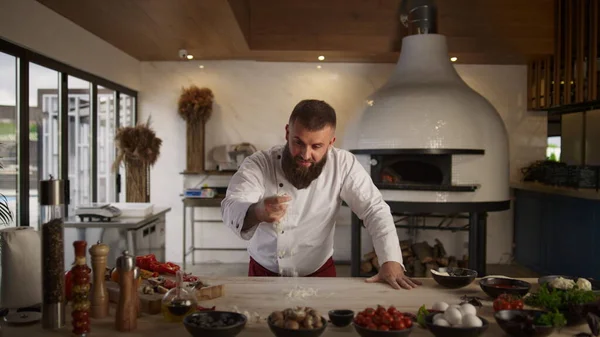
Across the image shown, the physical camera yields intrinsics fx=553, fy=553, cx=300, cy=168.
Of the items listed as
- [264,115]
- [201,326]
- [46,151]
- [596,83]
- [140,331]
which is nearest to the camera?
[201,326]

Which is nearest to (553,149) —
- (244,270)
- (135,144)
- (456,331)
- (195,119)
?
(244,270)

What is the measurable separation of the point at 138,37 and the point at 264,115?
1813mm

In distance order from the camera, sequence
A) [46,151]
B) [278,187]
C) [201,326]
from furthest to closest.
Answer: [46,151]
[278,187]
[201,326]

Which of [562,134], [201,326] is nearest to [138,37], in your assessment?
[201,326]

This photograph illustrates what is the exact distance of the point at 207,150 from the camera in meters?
6.63

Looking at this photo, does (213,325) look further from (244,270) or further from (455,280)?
(244,270)

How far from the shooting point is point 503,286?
2.20 metres

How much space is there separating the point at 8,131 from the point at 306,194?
2215 millimetres

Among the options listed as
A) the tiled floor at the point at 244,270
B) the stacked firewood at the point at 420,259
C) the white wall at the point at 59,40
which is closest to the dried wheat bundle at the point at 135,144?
the white wall at the point at 59,40

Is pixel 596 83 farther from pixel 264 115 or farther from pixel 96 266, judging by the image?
pixel 96 266

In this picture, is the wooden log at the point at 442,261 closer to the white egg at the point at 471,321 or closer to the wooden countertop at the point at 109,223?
the wooden countertop at the point at 109,223

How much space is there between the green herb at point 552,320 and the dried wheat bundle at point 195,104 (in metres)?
5.16

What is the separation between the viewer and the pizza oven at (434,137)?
525 cm

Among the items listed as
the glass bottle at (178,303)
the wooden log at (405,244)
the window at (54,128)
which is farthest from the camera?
the wooden log at (405,244)
